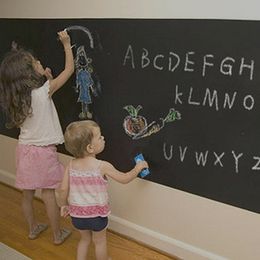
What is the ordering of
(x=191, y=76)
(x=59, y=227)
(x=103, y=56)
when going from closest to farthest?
1. (x=191, y=76)
2. (x=103, y=56)
3. (x=59, y=227)

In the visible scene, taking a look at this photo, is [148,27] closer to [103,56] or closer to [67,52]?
[103,56]

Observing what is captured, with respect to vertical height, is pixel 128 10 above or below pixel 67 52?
above

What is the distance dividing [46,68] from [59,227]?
1022 millimetres

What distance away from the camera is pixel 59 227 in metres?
2.59

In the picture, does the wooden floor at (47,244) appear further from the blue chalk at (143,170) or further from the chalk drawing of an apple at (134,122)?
the chalk drawing of an apple at (134,122)

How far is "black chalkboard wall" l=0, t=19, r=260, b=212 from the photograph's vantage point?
1.83 m

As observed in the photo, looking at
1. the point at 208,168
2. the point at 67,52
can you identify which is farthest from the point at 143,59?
the point at 208,168

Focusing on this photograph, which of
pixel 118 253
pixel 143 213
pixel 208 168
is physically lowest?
pixel 118 253

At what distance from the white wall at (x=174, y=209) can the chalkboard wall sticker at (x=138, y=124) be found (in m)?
0.29

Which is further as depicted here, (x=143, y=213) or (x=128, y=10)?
(x=143, y=213)

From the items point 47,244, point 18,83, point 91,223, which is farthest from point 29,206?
point 18,83

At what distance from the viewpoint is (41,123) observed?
7.73ft

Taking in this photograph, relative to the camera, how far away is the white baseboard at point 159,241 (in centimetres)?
222

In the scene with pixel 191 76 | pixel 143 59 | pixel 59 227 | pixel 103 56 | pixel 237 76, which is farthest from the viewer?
pixel 59 227
